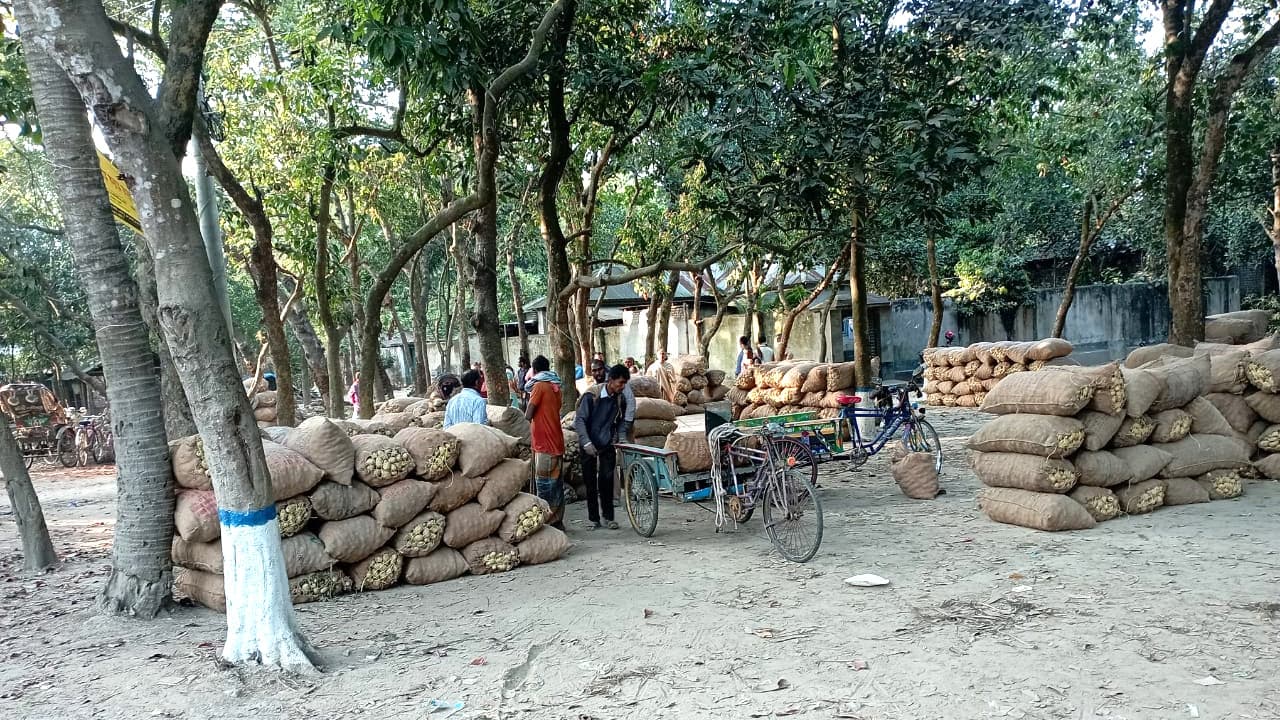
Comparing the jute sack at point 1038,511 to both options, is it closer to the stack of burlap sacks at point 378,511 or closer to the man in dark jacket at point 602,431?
the man in dark jacket at point 602,431

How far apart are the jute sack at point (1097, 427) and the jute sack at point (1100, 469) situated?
0.24 ft

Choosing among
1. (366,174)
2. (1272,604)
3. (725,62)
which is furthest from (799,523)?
(366,174)

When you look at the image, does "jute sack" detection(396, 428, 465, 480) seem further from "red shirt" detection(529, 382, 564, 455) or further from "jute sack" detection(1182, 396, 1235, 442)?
"jute sack" detection(1182, 396, 1235, 442)

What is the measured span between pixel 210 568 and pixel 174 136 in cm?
248

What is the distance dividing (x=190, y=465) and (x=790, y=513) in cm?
387

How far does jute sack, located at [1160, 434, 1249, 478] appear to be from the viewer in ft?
21.5

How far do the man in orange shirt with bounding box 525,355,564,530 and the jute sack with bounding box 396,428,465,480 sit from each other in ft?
4.46

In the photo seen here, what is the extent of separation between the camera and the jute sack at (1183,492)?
6.54 m

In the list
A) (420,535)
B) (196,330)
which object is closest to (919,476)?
(420,535)

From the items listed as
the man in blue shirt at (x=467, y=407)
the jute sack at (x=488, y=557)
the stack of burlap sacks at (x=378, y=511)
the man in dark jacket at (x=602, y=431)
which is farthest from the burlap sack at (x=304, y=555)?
the man in dark jacket at (x=602, y=431)

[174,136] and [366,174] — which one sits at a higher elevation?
[366,174]

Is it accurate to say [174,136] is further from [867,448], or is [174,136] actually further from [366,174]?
[366,174]

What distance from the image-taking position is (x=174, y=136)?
14.5 feet

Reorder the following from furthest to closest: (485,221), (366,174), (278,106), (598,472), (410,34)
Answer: (366,174)
(278,106)
(485,221)
(598,472)
(410,34)
